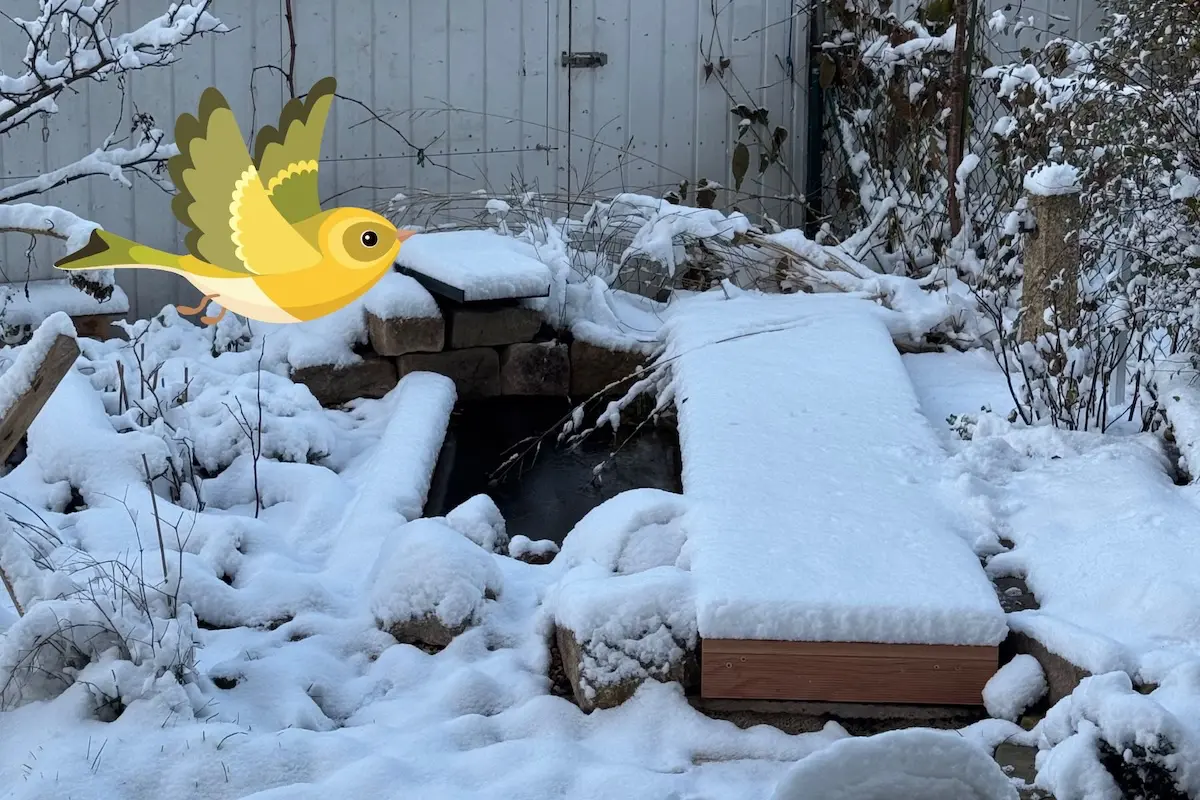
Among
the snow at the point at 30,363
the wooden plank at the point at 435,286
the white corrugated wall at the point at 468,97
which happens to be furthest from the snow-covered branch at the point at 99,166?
the white corrugated wall at the point at 468,97

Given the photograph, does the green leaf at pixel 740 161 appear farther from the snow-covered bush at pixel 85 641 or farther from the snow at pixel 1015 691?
the snow-covered bush at pixel 85 641

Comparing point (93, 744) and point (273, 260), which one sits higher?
point (273, 260)

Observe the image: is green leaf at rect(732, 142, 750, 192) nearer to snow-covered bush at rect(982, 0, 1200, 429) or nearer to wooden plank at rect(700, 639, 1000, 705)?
snow-covered bush at rect(982, 0, 1200, 429)

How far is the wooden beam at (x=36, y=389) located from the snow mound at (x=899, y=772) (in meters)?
1.60

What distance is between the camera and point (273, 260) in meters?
2.39

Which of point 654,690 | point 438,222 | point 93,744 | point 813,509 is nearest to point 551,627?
point 654,690

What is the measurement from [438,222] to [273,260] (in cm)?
403

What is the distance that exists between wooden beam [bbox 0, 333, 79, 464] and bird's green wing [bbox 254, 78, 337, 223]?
1.95 feet

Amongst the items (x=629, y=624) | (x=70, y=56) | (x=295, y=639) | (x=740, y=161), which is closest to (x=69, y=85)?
(x=70, y=56)

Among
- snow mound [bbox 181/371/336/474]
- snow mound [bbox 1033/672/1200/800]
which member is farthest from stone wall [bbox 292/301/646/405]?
snow mound [bbox 1033/672/1200/800]

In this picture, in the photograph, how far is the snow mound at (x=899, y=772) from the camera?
6.84ft

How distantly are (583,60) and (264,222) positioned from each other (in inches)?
169

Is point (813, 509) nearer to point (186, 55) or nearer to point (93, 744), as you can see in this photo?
point (93, 744)

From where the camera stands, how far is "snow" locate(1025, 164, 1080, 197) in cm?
421
